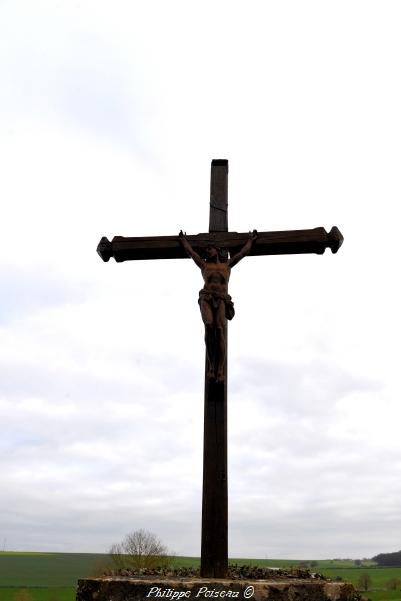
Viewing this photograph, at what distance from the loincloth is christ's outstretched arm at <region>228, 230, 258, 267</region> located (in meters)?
0.53

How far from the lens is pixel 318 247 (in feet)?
22.4

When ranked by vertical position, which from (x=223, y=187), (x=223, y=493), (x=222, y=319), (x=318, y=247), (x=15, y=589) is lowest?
(x=15, y=589)

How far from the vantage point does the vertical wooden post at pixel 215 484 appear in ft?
17.7

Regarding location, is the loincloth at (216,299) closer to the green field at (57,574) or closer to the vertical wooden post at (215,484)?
the vertical wooden post at (215,484)


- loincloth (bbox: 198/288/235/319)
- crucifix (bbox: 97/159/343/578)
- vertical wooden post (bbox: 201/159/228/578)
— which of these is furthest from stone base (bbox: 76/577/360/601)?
loincloth (bbox: 198/288/235/319)

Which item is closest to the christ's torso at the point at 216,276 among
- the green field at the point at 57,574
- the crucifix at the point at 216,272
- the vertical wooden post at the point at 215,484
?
the crucifix at the point at 216,272

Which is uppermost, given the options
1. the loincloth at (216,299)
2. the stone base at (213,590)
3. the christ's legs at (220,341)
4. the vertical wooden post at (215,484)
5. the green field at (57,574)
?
the loincloth at (216,299)

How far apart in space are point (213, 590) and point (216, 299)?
8.50ft

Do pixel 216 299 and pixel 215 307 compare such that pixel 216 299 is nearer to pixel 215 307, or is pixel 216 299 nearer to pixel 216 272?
pixel 215 307

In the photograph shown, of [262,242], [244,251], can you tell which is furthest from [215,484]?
[262,242]

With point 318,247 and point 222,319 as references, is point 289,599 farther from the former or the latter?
point 318,247

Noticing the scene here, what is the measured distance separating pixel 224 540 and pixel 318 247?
3188 millimetres

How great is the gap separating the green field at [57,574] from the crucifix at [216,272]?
20.8 meters

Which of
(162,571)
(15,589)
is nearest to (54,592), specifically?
(15,589)
